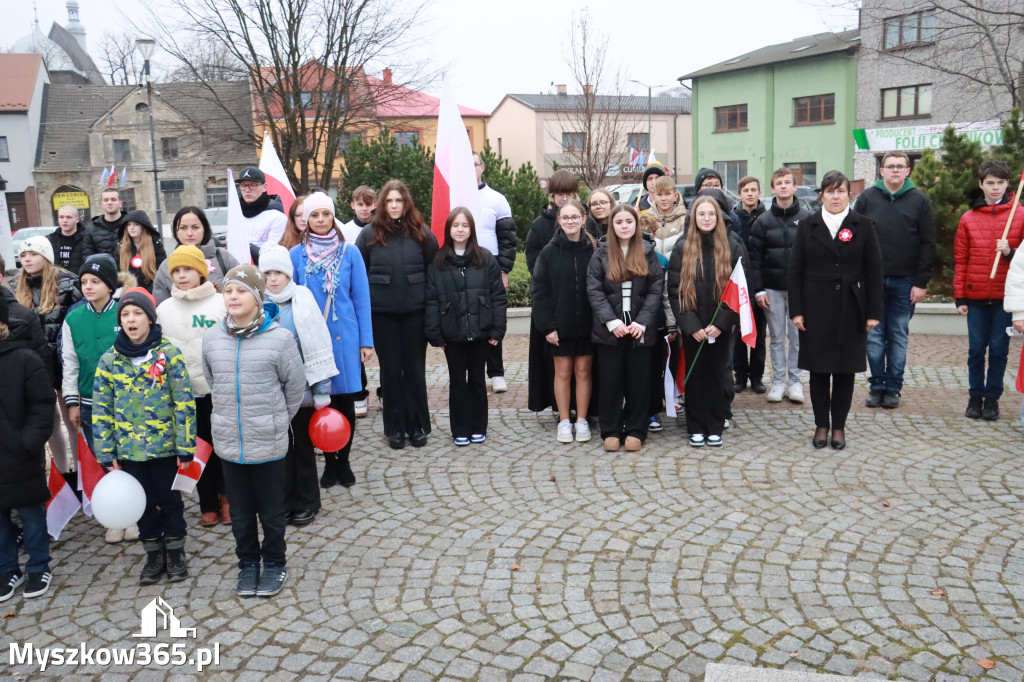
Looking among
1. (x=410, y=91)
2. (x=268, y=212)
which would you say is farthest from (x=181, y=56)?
(x=268, y=212)

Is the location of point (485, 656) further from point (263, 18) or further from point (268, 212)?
point (263, 18)

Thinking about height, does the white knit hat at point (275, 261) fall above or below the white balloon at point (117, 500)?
above

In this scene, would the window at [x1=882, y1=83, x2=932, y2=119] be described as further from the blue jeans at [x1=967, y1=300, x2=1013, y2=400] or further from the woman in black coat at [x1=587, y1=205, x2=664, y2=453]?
the woman in black coat at [x1=587, y1=205, x2=664, y2=453]

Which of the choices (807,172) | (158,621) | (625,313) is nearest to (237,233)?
(625,313)

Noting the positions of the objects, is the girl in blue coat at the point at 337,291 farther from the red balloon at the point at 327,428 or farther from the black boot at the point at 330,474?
the red balloon at the point at 327,428

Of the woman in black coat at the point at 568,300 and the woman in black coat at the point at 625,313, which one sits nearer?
the woman in black coat at the point at 625,313

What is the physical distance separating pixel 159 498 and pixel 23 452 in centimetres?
73

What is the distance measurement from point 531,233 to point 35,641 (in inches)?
203

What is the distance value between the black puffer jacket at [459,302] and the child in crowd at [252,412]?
2309 mm

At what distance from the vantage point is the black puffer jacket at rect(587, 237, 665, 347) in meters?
6.45

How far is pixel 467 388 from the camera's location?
Result: 22.8ft

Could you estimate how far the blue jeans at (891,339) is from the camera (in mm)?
7422

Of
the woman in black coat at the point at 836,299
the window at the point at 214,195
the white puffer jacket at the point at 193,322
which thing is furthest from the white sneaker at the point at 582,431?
the window at the point at 214,195

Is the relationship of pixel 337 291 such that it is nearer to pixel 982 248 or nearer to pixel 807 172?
pixel 982 248
